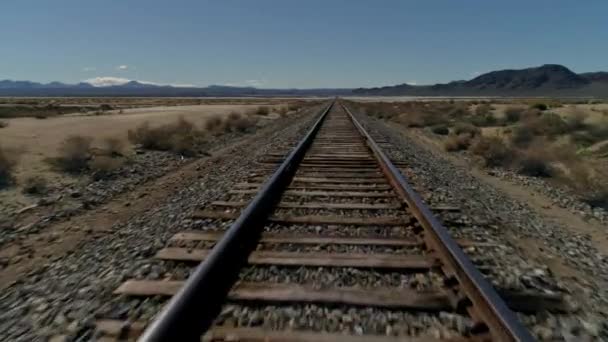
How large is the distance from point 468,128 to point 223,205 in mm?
17658

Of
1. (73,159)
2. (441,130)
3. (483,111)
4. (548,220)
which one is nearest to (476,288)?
(548,220)

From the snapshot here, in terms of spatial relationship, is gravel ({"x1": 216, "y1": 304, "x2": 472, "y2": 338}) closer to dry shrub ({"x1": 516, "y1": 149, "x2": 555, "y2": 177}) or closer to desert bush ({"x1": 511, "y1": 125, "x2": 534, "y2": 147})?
dry shrub ({"x1": 516, "y1": 149, "x2": 555, "y2": 177})

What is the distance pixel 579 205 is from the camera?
750cm

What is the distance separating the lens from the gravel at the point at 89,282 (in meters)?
2.71

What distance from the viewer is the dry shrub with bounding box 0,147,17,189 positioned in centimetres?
857

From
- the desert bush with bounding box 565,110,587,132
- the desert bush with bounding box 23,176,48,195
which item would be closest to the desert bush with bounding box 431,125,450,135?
the desert bush with bounding box 565,110,587,132

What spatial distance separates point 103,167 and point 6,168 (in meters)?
2.07

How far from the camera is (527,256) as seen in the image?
3945mm

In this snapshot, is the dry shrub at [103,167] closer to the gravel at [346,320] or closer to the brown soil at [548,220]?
the gravel at [346,320]

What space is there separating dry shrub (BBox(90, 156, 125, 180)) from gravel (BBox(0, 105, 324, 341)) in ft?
14.3

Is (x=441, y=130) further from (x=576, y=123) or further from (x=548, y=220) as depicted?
(x=548, y=220)

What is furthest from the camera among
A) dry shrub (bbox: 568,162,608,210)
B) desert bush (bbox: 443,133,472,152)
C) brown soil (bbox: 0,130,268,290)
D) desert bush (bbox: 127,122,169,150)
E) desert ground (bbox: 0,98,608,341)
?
desert bush (bbox: 443,133,472,152)

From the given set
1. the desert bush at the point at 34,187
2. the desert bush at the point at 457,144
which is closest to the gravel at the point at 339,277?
the desert bush at the point at 34,187

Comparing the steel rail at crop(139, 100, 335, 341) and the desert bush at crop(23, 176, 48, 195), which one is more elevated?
the steel rail at crop(139, 100, 335, 341)
